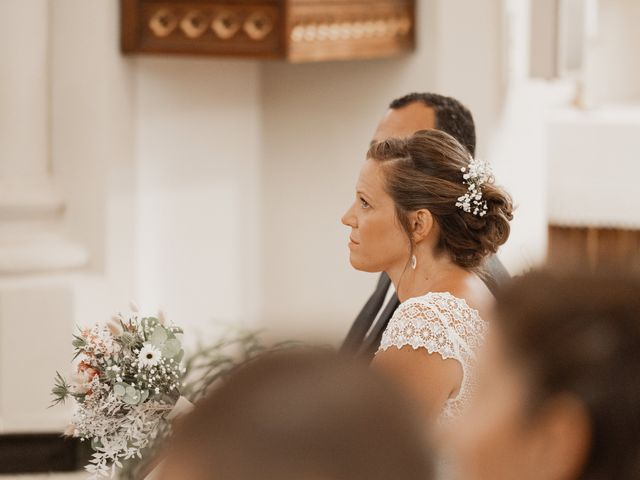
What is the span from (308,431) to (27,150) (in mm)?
5403

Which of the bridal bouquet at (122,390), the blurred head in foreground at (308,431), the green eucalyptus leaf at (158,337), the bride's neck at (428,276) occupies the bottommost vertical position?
the bridal bouquet at (122,390)

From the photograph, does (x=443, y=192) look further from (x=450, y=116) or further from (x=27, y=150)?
(x=27, y=150)

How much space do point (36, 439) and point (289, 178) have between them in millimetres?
1976

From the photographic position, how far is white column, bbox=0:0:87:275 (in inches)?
241

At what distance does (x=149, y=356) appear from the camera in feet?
10.4

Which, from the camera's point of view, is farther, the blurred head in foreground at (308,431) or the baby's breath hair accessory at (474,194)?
the baby's breath hair accessory at (474,194)

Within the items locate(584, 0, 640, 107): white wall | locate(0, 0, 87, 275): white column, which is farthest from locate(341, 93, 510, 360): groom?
locate(584, 0, 640, 107): white wall

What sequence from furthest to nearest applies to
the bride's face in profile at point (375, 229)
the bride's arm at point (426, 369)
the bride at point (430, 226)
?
1. the bride's face in profile at point (375, 229)
2. the bride at point (430, 226)
3. the bride's arm at point (426, 369)

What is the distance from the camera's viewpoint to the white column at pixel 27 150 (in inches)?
241

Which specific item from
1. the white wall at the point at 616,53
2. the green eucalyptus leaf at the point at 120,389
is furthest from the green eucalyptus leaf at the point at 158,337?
the white wall at the point at 616,53

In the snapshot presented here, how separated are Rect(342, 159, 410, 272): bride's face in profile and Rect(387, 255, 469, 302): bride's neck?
50mm

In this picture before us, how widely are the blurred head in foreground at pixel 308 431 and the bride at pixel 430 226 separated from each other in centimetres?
209

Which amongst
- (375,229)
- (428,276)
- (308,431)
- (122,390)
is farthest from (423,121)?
(308,431)

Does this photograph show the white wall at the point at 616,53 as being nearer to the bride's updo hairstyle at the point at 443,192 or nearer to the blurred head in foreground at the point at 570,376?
the bride's updo hairstyle at the point at 443,192
